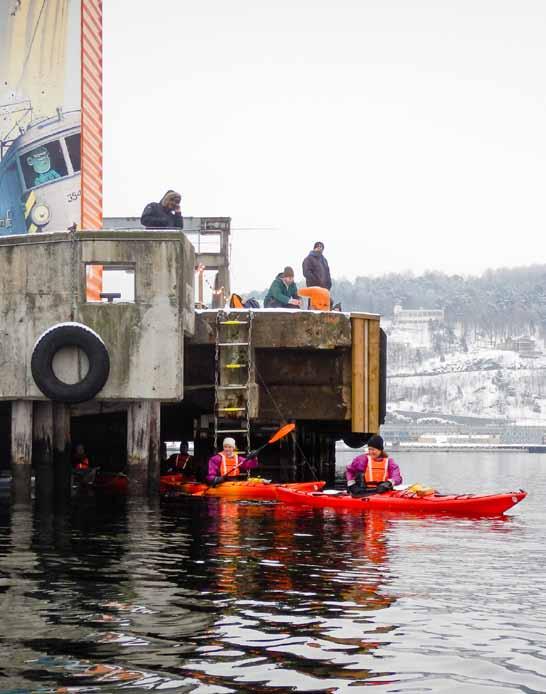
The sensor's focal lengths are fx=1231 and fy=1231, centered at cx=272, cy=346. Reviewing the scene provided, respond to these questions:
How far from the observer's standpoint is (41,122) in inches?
1699

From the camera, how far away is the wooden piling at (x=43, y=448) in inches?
1028

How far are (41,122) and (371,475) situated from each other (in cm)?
2434

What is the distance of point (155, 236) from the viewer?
82.7 ft

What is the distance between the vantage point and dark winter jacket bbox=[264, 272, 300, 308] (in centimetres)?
2969

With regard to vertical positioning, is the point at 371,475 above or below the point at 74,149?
below

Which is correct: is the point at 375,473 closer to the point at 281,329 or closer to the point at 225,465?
the point at 225,465

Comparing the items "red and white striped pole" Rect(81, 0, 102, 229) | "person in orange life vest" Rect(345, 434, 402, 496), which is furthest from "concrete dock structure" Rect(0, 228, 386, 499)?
"red and white striped pole" Rect(81, 0, 102, 229)

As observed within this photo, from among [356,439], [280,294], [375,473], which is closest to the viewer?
[375,473]

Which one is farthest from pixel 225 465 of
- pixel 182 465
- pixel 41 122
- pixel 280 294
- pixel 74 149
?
pixel 41 122

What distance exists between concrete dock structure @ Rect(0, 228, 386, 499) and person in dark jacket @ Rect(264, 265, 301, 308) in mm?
1275

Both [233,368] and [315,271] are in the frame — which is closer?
[233,368]

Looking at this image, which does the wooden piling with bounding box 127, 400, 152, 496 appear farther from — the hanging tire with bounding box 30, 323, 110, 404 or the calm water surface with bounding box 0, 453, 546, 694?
the calm water surface with bounding box 0, 453, 546, 694

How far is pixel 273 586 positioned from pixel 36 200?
3124 cm

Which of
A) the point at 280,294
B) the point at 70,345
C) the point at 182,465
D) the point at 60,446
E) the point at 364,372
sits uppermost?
the point at 280,294
